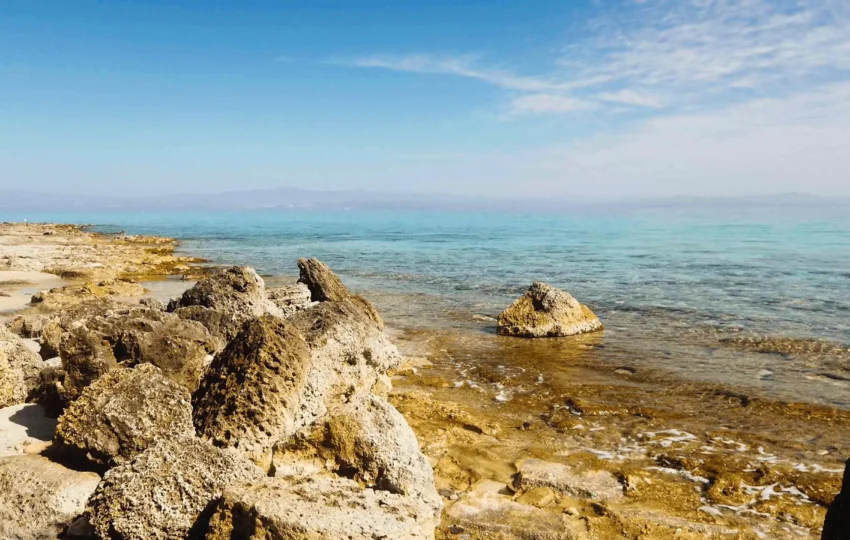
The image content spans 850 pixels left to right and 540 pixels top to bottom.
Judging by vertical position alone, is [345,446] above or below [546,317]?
above

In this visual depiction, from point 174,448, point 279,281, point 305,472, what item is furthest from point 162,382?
point 279,281

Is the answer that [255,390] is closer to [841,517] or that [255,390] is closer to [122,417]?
[122,417]

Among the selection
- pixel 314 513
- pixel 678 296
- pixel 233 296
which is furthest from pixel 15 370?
pixel 678 296

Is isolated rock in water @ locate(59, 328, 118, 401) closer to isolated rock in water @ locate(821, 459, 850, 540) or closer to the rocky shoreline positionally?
the rocky shoreline

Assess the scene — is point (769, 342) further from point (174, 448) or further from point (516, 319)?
point (174, 448)

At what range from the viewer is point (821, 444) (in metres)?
7.69

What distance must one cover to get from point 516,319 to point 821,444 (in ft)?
24.5

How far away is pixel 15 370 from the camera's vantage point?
280 inches

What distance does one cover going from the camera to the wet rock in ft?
20.2

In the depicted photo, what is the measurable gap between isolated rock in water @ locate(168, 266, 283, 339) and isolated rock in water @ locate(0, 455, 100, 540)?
474cm

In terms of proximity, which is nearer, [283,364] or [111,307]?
[283,364]

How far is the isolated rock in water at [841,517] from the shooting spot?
344 centimetres

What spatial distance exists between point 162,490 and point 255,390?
4.60 ft

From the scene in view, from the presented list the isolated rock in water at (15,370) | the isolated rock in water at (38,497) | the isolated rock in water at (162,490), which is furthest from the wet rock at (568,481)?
the isolated rock in water at (15,370)
